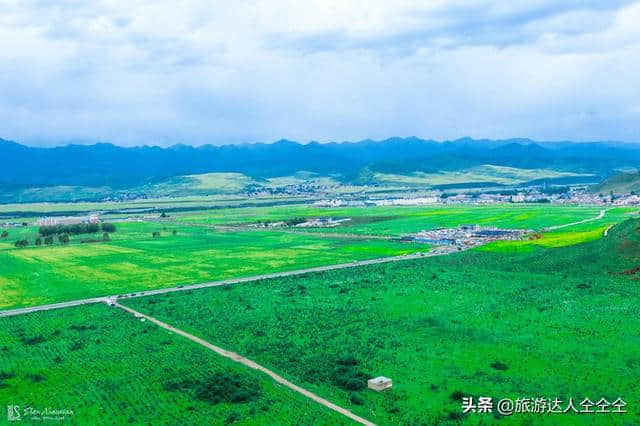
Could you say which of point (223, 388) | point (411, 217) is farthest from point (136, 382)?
point (411, 217)

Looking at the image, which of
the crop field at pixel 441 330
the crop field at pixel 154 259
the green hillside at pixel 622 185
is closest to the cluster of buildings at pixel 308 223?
the crop field at pixel 154 259

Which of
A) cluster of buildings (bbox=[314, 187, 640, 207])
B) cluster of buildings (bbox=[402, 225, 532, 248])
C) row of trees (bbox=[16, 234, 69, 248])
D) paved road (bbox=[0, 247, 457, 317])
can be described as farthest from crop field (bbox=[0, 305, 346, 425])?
cluster of buildings (bbox=[314, 187, 640, 207])

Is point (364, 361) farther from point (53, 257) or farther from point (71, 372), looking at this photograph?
point (53, 257)

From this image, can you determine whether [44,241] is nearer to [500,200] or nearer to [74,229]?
[74,229]

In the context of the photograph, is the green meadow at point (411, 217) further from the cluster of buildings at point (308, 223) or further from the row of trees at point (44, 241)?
the row of trees at point (44, 241)

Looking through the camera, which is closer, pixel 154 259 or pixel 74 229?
pixel 154 259
